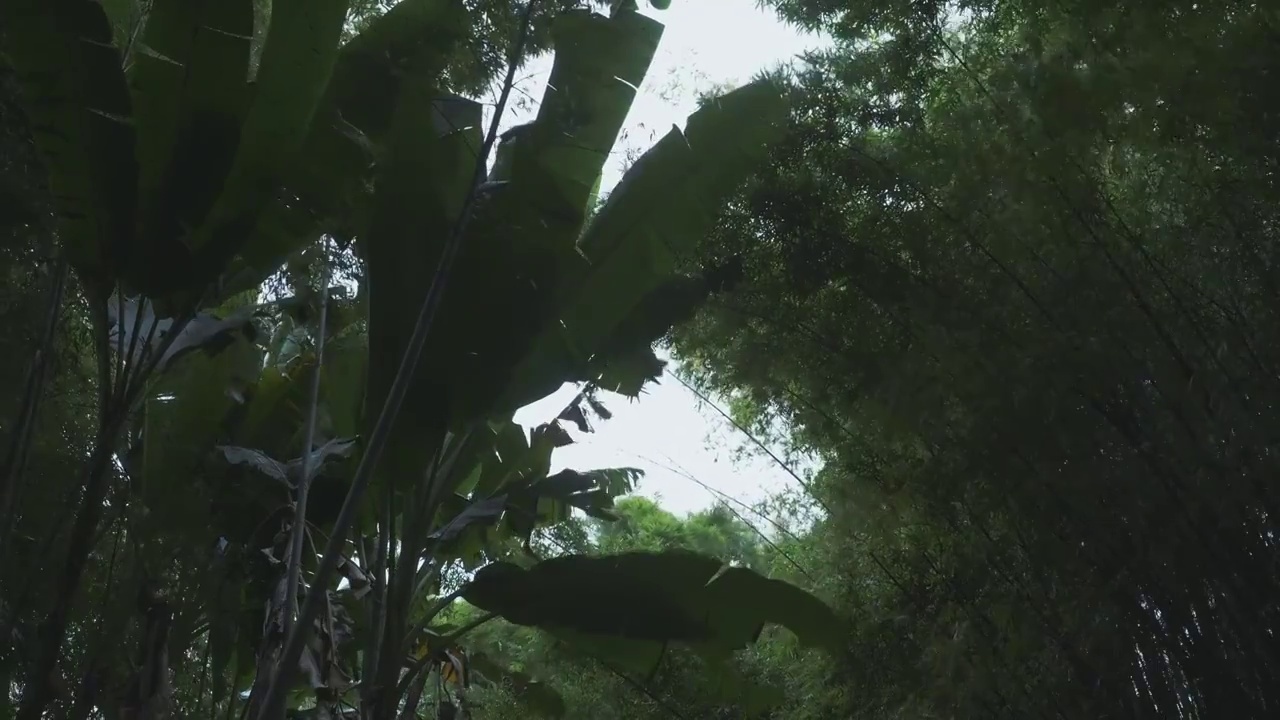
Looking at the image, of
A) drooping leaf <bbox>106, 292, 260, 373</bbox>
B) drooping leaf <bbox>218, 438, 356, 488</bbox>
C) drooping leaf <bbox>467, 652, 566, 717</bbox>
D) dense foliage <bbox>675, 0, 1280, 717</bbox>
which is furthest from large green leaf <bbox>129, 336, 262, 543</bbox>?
dense foliage <bbox>675, 0, 1280, 717</bbox>

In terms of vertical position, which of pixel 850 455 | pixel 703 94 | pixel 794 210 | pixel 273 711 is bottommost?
pixel 273 711

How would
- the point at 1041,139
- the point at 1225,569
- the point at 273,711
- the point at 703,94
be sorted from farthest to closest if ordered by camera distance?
1. the point at 703,94
2. the point at 1041,139
3. the point at 1225,569
4. the point at 273,711

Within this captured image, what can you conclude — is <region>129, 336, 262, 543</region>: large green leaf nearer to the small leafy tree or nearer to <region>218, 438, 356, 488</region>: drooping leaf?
the small leafy tree

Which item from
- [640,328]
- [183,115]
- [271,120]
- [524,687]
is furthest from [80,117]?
[524,687]

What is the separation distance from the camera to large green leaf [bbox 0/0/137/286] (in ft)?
5.83

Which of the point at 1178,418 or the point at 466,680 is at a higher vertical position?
the point at 1178,418

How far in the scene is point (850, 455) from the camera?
A: 3.14 m

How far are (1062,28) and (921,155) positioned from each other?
1.57ft

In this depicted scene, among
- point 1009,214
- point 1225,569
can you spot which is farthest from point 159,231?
point 1225,569

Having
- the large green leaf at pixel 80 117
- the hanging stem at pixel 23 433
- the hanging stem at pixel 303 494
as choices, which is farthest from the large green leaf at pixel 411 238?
the hanging stem at pixel 23 433

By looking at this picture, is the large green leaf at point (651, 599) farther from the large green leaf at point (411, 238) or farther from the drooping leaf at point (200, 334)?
the drooping leaf at point (200, 334)

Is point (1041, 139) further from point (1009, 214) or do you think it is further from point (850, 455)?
point (850, 455)

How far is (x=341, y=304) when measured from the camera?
2990mm

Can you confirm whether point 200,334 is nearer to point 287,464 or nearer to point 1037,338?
point 287,464
